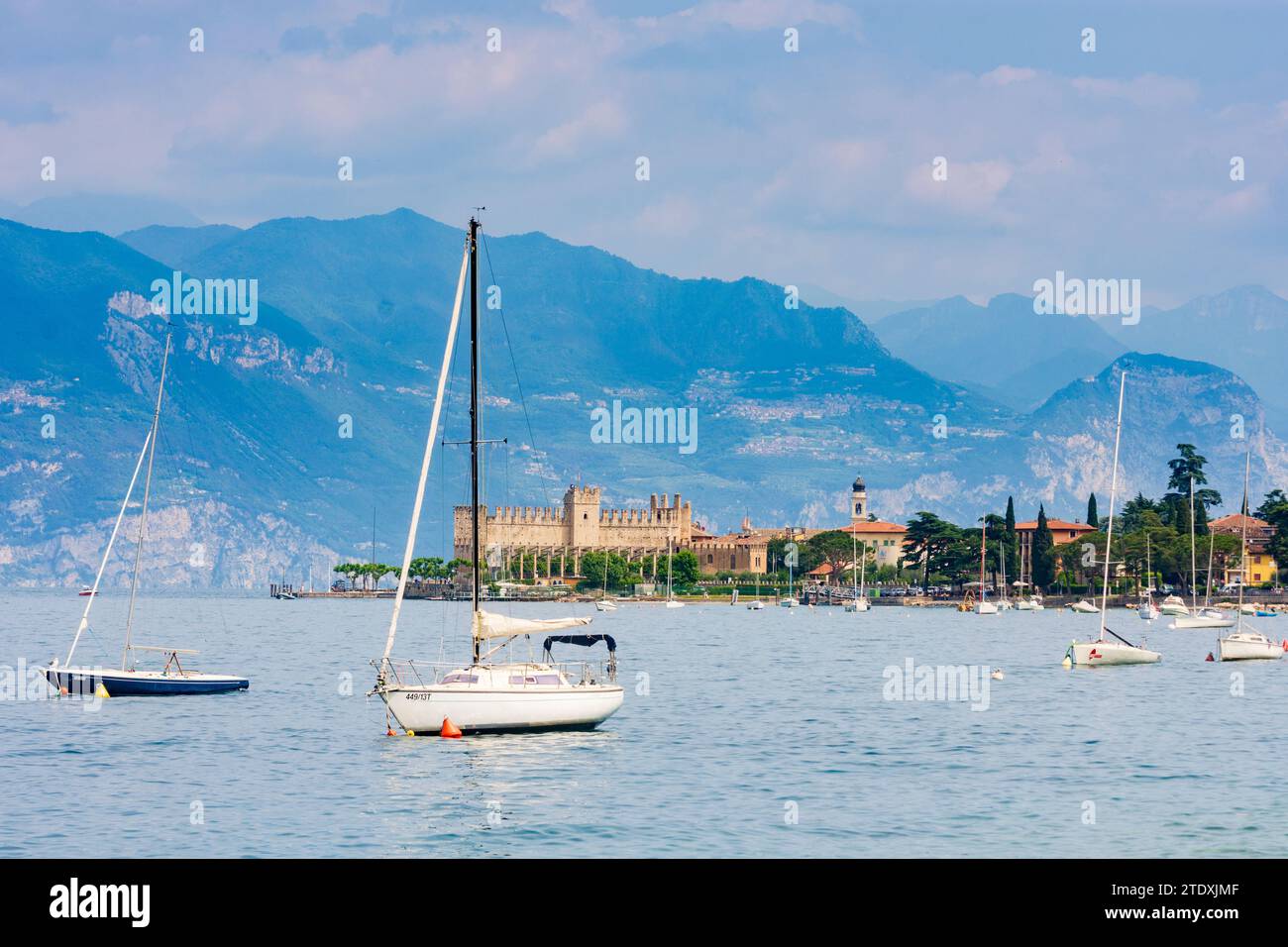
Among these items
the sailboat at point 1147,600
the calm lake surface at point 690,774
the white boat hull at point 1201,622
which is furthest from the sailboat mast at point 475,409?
the sailboat at point 1147,600

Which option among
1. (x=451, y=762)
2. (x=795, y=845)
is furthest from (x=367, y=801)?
(x=795, y=845)

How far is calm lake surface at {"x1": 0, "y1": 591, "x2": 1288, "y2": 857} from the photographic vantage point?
29.7 m

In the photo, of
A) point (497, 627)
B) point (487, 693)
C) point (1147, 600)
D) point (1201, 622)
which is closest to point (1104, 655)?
point (497, 627)

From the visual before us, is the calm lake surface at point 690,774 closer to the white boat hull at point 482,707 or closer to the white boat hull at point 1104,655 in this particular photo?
the white boat hull at point 482,707

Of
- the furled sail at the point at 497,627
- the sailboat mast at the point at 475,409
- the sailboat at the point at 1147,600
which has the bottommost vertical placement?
the sailboat at the point at 1147,600

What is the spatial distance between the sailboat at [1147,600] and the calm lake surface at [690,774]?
77.4 meters

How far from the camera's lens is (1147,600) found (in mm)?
168125

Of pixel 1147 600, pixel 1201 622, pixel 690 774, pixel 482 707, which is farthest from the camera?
pixel 1147 600

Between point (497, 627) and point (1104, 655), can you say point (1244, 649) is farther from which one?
point (497, 627)

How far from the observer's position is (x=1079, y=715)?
53.7 m

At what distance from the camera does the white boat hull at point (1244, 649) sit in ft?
275

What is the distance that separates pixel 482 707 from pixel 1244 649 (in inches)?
2151

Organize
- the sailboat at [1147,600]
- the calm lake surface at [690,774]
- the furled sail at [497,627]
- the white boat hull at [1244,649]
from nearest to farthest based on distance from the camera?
1. the calm lake surface at [690,774]
2. the furled sail at [497,627]
3. the white boat hull at [1244,649]
4. the sailboat at [1147,600]
